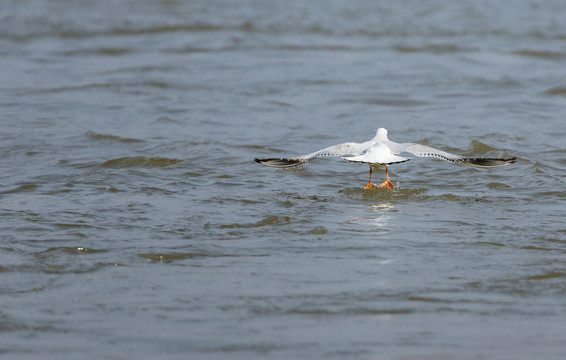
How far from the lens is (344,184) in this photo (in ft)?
31.6

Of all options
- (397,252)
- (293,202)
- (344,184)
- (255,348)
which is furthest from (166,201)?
(255,348)

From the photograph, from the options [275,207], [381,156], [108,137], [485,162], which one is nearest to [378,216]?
[381,156]

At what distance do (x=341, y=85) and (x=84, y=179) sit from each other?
7.42 meters

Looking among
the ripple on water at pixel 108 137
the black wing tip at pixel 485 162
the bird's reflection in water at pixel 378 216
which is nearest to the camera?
the bird's reflection in water at pixel 378 216

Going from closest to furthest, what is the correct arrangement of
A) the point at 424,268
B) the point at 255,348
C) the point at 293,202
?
the point at 255,348 → the point at 424,268 → the point at 293,202

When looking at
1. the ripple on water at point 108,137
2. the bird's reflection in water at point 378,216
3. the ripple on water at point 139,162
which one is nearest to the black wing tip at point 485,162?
the bird's reflection in water at point 378,216

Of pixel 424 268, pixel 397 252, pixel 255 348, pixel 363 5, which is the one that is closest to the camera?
pixel 255 348

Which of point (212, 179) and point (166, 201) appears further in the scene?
point (212, 179)

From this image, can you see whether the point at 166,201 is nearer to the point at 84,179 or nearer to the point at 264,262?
the point at 84,179

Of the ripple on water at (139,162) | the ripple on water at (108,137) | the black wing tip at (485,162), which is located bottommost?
the ripple on water at (139,162)

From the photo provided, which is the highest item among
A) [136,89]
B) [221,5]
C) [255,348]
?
[221,5]

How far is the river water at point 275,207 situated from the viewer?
524 centimetres

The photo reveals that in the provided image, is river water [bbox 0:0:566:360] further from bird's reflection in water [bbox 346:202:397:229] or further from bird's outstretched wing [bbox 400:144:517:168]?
bird's outstretched wing [bbox 400:144:517:168]

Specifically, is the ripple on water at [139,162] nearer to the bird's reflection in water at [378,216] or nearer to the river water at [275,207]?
the river water at [275,207]
